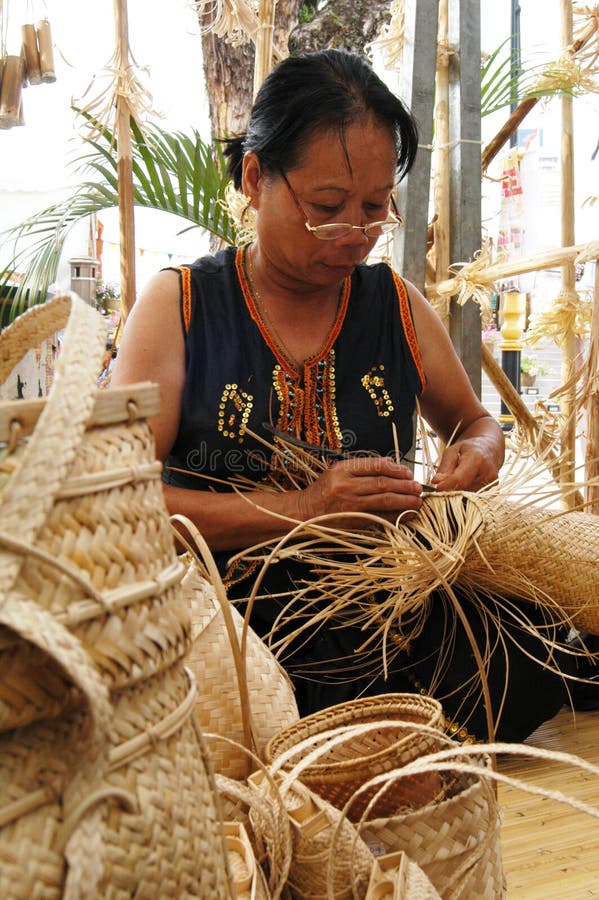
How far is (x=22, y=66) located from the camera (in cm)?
265

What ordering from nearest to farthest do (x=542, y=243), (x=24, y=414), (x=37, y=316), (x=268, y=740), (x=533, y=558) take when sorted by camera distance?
(x=24, y=414) → (x=37, y=316) → (x=268, y=740) → (x=533, y=558) → (x=542, y=243)

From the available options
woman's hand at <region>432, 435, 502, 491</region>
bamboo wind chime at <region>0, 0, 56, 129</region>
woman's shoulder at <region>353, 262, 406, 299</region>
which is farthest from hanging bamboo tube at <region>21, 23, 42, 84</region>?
woman's hand at <region>432, 435, 502, 491</region>

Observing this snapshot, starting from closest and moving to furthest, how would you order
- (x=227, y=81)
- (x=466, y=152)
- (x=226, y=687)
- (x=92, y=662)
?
1. (x=92, y=662)
2. (x=226, y=687)
3. (x=466, y=152)
4. (x=227, y=81)

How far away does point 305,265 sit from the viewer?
1.79 meters

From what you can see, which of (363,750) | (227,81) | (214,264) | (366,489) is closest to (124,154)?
(214,264)

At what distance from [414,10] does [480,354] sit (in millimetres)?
923

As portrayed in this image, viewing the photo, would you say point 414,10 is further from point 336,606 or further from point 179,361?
point 336,606

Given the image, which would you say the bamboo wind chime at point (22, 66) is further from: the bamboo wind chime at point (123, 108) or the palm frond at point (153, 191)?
the bamboo wind chime at point (123, 108)

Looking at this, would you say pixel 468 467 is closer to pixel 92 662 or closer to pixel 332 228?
pixel 332 228

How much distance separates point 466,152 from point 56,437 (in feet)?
7.24

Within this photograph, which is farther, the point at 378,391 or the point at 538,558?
the point at 378,391

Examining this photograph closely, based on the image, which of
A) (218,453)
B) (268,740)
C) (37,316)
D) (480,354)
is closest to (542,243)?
(480,354)

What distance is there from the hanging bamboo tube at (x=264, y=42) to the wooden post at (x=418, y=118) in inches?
14.2

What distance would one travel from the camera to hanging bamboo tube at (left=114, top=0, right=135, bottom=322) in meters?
2.13
